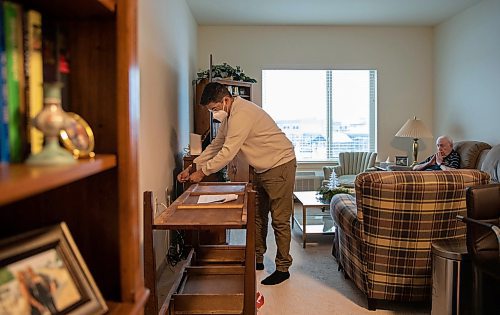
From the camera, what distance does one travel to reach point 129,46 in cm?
85

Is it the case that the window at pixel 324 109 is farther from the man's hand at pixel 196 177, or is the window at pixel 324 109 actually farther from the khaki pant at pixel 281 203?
the man's hand at pixel 196 177

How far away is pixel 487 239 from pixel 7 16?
214 centimetres

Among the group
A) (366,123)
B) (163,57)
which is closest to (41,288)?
(163,57)

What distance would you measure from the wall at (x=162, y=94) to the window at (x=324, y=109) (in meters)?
2.02

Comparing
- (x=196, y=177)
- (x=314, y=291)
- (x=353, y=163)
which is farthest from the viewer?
(x=353, y=163)

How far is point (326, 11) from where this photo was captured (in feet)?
19.3

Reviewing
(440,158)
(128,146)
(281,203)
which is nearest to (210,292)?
(281,203)

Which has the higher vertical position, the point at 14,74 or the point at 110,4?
the point at 110,4

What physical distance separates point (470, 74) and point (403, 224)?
4076 mm

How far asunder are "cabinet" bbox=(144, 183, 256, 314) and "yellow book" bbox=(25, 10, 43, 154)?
1322 millimetres

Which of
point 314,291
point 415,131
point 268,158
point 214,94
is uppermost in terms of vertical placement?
point 214,94

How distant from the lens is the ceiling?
5480 millimetres

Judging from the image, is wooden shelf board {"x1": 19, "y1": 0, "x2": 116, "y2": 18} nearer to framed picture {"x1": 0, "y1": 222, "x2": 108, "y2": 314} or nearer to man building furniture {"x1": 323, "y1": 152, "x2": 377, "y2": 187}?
framed picture {"x1": 0, "y1": 222, "x2": 108, "y2": 314}

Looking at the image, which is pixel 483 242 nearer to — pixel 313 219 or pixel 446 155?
pixel 313 219
